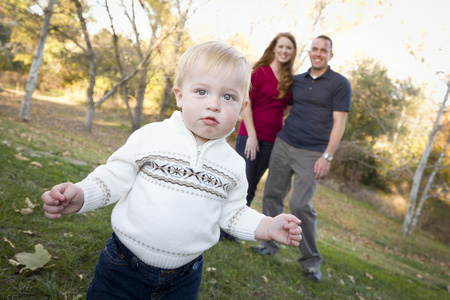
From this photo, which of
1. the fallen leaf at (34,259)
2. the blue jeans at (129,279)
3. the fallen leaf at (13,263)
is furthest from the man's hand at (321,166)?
the fallen leaf at (13,263)

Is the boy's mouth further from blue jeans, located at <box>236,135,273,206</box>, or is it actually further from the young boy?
blue jeans, located at <box>236,135,273,206</box>

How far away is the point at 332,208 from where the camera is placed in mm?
13680

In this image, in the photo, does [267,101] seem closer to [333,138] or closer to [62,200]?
[333,138]

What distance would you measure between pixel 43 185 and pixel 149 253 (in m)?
2.96

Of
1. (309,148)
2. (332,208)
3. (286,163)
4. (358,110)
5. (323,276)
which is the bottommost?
(332,208)

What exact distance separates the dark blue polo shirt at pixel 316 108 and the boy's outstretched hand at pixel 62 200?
2.66 metres

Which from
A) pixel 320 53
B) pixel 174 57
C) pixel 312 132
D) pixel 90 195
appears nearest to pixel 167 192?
pixel 90 195

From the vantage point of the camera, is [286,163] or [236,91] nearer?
[236,91]

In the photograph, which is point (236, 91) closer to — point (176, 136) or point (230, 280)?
point (176, 136)

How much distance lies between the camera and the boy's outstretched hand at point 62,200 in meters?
1.19

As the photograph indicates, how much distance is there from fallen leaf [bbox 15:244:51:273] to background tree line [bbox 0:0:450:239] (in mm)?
10003

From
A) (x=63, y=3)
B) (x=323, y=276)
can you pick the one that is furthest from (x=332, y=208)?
(x=63, y=3)

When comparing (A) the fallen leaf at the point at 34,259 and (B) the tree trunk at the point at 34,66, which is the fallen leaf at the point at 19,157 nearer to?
(A) the fallen leaf at the point at 34,259

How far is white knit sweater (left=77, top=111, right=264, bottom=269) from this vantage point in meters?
1.40
